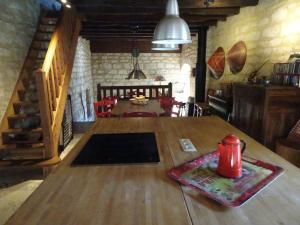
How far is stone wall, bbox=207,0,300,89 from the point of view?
9.59 ft

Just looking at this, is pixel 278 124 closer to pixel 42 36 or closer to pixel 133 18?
pixel 133 18

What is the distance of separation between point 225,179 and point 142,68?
25.1 ft

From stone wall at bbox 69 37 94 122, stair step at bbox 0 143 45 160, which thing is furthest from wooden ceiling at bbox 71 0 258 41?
stair step at bbox 0 143 45 160

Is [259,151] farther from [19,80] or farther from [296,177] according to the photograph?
[19,80]

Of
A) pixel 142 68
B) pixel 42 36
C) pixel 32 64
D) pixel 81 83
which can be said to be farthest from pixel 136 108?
pixel 142 68

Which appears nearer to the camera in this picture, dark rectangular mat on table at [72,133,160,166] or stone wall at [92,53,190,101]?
dark rectangular mat on table at [72,133,160,166]

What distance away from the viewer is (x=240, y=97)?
340 cm

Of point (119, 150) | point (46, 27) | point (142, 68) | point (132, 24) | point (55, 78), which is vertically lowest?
point (119, 150)

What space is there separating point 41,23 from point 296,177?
463 centimetres

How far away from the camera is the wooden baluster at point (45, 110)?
9.23 feet

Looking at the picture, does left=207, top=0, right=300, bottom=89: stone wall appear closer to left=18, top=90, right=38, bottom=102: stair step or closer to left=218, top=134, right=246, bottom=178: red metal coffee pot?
left=218, top=134, right=246, bottom=178: red metal coffee pot

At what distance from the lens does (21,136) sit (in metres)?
3.29

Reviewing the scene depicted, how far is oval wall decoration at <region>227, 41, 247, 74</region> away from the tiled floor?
327cm

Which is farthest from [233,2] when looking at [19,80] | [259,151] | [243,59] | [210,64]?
[19,80]
